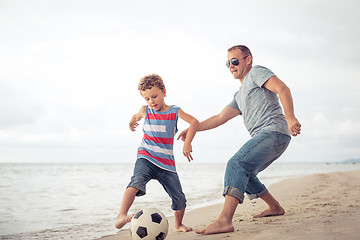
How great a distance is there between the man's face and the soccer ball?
2047 millimetres

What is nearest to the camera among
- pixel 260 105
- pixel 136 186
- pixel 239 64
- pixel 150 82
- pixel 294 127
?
pixel 294 127

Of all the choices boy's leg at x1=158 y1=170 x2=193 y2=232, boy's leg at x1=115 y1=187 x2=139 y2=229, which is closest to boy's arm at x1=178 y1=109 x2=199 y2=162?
boy's leg at x1=158 y1=170 x2=193 y2=232

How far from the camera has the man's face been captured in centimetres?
439

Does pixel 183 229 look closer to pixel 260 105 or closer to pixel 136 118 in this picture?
pixel 136 118

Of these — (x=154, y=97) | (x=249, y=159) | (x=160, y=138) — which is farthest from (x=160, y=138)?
(x=249, y=159)

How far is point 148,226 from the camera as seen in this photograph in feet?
11.3

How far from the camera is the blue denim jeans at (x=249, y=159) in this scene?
361cm

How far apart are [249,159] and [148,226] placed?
4.09 feet

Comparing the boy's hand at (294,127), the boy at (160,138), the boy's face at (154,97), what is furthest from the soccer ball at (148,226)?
the boy's hand at (294,127)

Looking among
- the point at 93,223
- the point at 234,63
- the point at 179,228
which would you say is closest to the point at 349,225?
the point at 179,228

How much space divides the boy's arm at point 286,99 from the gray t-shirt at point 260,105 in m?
0.08

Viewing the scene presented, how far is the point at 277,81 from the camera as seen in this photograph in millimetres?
3768

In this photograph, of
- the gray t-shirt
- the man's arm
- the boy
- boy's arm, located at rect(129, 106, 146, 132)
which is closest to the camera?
the gray t-shirt

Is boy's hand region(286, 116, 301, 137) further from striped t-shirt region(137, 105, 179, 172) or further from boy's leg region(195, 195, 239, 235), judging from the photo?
striped t-shirt region(137, 105, 179, 172)
